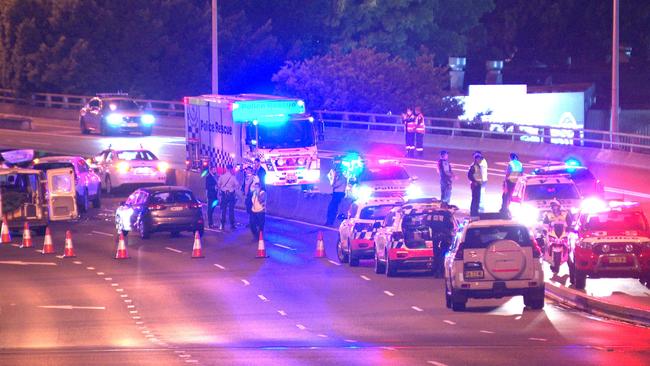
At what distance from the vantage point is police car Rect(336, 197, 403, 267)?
97.3ft

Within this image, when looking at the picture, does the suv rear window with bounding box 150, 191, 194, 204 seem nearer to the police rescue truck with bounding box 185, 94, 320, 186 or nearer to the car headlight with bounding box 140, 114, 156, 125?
the police rescue truck with bounding box 185, 94, 320, 186

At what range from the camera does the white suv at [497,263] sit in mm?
22984

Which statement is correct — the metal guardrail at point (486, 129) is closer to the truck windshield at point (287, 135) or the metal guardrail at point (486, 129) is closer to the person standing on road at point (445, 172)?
the truck windshield at point (287, 135)

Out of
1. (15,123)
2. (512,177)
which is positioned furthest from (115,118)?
(512,177)

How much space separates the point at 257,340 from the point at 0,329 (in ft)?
A: 15.9

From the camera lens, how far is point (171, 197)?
35.9m

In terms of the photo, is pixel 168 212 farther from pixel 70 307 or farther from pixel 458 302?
pixel 458 302

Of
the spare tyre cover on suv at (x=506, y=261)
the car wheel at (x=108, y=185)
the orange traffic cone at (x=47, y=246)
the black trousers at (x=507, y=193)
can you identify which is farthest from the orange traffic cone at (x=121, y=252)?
the car wheel at (x=108, y=185)

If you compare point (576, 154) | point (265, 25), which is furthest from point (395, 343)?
point (265, 25)

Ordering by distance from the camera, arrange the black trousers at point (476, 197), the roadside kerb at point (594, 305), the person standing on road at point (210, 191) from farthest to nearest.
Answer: the person standing on road at point (210, 191), the black trousers at point (476, 197), the roadside kerb at point (594, 305)

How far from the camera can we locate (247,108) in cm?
4197

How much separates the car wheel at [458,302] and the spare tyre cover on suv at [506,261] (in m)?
0.78

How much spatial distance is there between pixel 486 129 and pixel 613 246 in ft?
119

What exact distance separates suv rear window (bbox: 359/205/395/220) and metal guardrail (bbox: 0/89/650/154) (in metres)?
13.7
